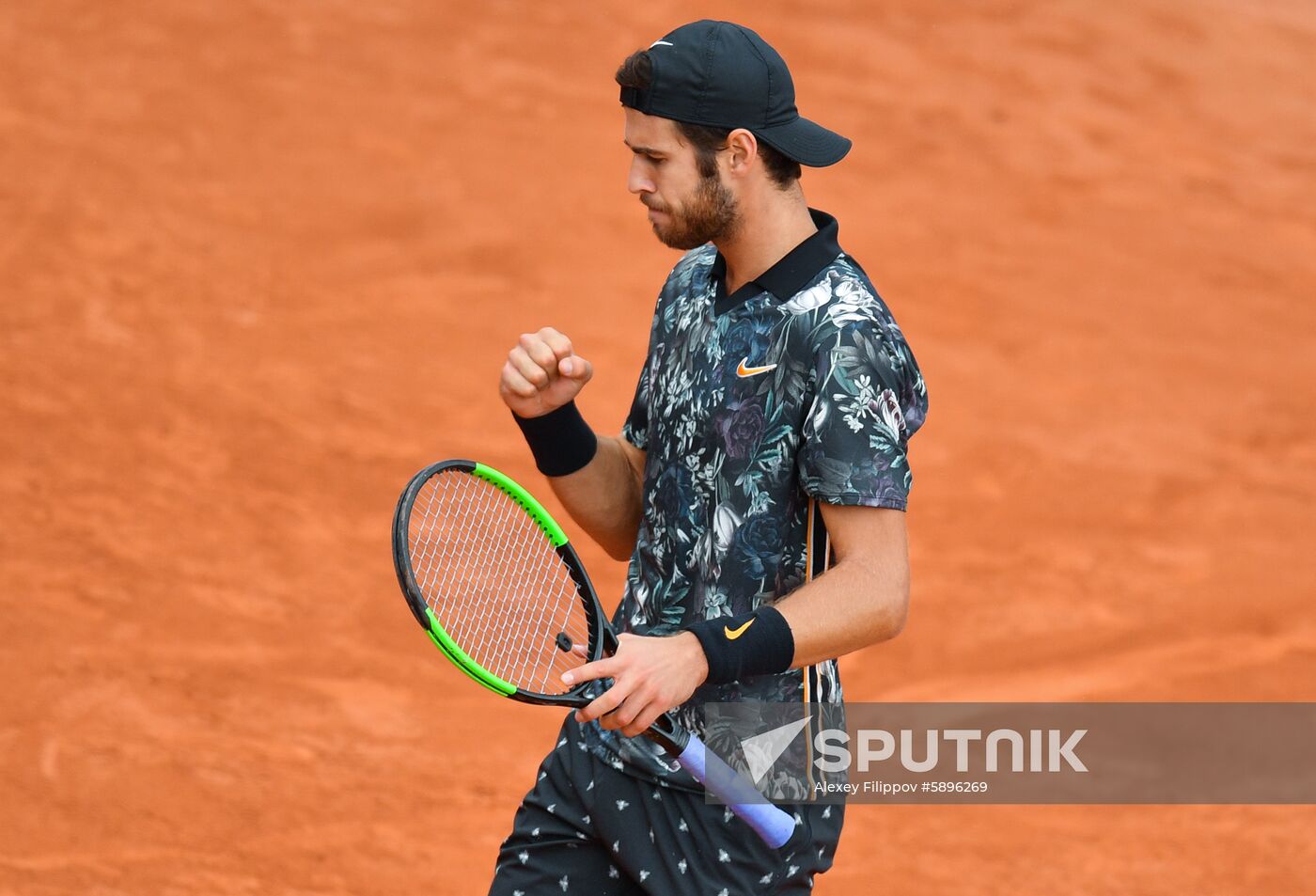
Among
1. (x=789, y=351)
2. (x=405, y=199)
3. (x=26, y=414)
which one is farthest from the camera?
(x=405, y=199)

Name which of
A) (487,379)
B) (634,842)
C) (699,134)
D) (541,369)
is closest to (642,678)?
(634,842)

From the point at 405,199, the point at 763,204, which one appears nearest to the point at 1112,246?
the point at 405,199

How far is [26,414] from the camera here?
25.3 ft

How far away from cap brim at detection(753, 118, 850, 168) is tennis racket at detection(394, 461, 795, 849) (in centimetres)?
84

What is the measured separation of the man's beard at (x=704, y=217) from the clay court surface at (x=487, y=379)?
9.76 feet

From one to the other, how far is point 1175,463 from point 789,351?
18.4 ft

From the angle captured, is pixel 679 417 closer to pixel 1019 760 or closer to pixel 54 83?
pixel 1019 760

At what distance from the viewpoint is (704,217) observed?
317cm

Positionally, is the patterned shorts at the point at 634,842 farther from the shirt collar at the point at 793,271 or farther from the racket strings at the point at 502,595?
the shirt collar at the point at 793,271

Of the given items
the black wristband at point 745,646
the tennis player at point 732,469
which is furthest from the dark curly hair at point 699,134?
the black wristband at point 745,646

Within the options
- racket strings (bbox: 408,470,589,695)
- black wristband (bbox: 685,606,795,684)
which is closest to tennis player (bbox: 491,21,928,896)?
black wristband (bbox: 685,606,795,684)

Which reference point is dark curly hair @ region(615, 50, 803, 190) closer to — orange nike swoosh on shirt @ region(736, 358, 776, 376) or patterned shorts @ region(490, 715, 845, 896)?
orange nike swoosh on shirt @ region(736, 358, 776, 376)

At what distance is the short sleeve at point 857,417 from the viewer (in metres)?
2.96

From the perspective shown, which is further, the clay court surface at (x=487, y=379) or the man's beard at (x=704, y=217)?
the clay court surface at (x=487, y=379)
